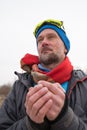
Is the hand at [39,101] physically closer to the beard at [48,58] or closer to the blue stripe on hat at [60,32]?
the beard at [48,58]

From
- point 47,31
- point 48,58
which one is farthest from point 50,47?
point 47,31

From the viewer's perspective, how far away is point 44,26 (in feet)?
12.2

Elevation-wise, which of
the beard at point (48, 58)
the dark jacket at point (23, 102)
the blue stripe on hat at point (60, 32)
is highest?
the blue stripe on hat at point (60, 32)

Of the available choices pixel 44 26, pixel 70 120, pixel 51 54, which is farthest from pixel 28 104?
pixel 44 26

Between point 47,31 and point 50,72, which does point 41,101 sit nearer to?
point 50,72

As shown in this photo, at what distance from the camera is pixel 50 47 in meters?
3.44

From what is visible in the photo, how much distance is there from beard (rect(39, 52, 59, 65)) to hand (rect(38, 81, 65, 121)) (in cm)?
139

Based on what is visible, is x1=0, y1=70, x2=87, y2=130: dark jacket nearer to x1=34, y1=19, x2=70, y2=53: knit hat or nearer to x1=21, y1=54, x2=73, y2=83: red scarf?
x1=21, y1=54, x2=73, y2=83: red scarf

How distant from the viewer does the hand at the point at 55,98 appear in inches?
75.6

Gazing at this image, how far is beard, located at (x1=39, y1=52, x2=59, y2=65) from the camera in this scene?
3.36 m

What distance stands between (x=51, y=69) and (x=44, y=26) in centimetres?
72

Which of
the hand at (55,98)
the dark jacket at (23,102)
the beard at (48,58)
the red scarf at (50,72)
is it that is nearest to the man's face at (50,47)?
the beard at (48,58)

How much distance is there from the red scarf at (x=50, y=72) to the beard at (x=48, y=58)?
0.35 ft

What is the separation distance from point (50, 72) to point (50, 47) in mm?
484
